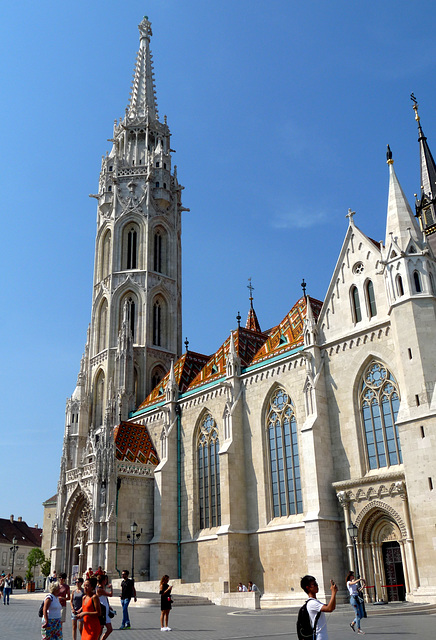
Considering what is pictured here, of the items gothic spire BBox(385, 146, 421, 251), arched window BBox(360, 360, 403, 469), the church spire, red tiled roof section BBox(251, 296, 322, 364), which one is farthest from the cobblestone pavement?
the church spire

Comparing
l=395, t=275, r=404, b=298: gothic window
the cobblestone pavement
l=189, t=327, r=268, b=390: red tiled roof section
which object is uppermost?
l=189, t=327, r=268, b=390: red tiled roof section

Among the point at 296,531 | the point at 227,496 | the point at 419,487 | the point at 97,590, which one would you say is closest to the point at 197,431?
the point at 227,496

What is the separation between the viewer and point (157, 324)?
150ft

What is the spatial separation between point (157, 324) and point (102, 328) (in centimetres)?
420

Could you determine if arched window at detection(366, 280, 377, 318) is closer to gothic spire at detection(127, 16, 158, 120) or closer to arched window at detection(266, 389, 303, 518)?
arched window at detection(266, 389, 303, 518)

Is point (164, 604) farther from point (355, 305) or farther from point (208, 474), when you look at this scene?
point (208, 474)

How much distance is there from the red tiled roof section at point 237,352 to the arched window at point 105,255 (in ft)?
49.2

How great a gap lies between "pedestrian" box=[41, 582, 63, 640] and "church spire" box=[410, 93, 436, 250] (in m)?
43.8

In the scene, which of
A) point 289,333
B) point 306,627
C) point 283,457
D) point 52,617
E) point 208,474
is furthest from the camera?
point 208,474

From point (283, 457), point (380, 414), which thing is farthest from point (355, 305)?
point (283, 457)

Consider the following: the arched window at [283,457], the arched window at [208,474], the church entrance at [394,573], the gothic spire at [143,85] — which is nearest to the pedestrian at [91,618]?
the church entrance at [394,573]

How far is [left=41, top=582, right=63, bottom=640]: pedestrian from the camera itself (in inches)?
331

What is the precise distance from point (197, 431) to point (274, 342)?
7.03m

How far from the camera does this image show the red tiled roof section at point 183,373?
37781mm
